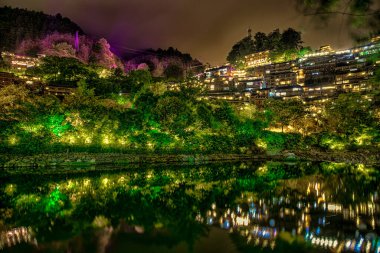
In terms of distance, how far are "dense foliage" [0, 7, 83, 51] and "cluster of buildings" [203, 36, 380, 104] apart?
42.2 m

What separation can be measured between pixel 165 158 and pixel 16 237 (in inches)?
886

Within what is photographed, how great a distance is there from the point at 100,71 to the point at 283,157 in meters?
40.2

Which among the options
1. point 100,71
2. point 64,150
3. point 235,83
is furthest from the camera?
point 235,83

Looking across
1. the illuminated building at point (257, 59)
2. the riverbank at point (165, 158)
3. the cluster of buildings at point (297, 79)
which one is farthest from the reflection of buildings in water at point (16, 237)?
the illuminated building at point (257, 59)

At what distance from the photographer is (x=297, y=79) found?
74625mm

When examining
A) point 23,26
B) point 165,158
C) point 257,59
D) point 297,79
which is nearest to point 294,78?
point 297,79

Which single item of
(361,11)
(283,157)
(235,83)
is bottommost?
(283,157)

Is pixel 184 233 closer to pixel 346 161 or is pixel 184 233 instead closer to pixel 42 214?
pixel 42 214

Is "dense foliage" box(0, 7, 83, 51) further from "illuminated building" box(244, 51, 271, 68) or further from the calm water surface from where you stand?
the calm water surface

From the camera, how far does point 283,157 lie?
36.3 metres

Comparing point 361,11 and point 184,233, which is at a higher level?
point 361,11

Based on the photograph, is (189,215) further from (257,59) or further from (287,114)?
(257,59)

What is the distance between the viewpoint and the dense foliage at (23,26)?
222ft

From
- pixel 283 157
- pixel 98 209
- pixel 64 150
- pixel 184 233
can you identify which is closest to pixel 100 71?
pixel 64 150
